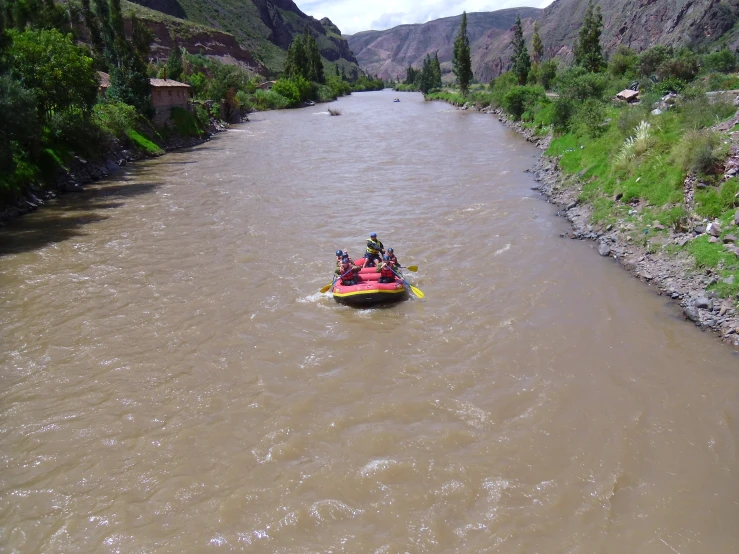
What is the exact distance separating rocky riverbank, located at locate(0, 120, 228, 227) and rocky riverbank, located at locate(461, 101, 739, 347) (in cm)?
2133

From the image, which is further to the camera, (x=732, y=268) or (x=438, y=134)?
(x=438, y=134)

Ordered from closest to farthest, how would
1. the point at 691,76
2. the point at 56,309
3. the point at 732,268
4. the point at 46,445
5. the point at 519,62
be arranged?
the point at 46,445 → the point at 732,268 → the point at 56,309 → the point at 691,76 → the point at 519,62

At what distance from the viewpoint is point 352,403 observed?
9.34 m

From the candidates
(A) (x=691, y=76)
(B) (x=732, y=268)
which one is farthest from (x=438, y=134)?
(B) (x=732, y=268)

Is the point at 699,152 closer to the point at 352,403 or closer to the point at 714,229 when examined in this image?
the point at 714,229

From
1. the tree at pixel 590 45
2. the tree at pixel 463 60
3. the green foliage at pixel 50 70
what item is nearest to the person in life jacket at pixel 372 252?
the green foliage at pixel 50 70

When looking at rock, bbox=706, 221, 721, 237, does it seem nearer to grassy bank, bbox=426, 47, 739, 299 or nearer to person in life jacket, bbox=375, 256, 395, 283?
grassy bank, bbox=426, 47, 739, 299

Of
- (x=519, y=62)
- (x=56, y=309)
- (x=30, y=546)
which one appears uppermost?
(x=519, y=62)

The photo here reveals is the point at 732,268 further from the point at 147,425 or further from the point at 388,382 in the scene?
the point at 147,425

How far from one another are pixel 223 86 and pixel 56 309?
51.3 metres

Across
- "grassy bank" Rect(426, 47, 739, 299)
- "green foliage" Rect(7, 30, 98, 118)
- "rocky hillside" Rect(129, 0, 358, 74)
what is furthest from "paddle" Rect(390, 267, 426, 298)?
"rocky hillside" Rect(129, 0, 358, 74)

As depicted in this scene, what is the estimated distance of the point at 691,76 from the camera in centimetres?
3092

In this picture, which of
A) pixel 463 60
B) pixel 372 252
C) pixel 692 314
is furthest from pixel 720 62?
pixel 463 60

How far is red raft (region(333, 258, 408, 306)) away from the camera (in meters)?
12.7
